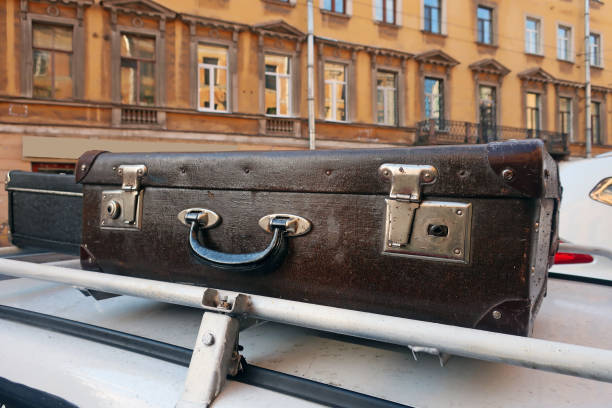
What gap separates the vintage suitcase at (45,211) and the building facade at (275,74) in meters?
8.02

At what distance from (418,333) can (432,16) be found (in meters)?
14.1

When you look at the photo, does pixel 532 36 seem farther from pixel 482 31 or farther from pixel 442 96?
pixel 442 96

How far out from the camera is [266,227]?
2.97 ft

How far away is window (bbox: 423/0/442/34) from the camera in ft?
41.9

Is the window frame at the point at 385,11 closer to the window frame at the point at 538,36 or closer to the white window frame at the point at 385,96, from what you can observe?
the white window frame at the point at 385,96

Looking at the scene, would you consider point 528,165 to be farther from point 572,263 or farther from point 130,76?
point 130,76

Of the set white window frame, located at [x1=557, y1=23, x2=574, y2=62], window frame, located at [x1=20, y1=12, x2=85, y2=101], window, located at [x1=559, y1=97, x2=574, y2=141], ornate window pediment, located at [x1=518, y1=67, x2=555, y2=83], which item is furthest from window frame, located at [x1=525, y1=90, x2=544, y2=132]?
window frame, located at [x1=20, y1=12, x2=85, y2=101]

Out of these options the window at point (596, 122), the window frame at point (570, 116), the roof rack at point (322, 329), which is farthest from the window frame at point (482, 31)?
the roof rack at point (322, 329)

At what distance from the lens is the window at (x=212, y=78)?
10.1 meters

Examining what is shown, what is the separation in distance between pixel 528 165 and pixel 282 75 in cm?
1072

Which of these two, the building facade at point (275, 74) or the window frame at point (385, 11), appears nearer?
the building facade at point (275, 74)

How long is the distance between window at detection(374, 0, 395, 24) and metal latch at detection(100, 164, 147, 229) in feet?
40.2

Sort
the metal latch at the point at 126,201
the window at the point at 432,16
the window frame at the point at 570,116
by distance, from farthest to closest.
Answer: the window frame at the point at 570,116
the window at the point at 432,16
the metal latch at the point at 126,201

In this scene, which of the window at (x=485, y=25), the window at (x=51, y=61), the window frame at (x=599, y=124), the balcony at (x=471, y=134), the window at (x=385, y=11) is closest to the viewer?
the window at (x=51, y=61)
